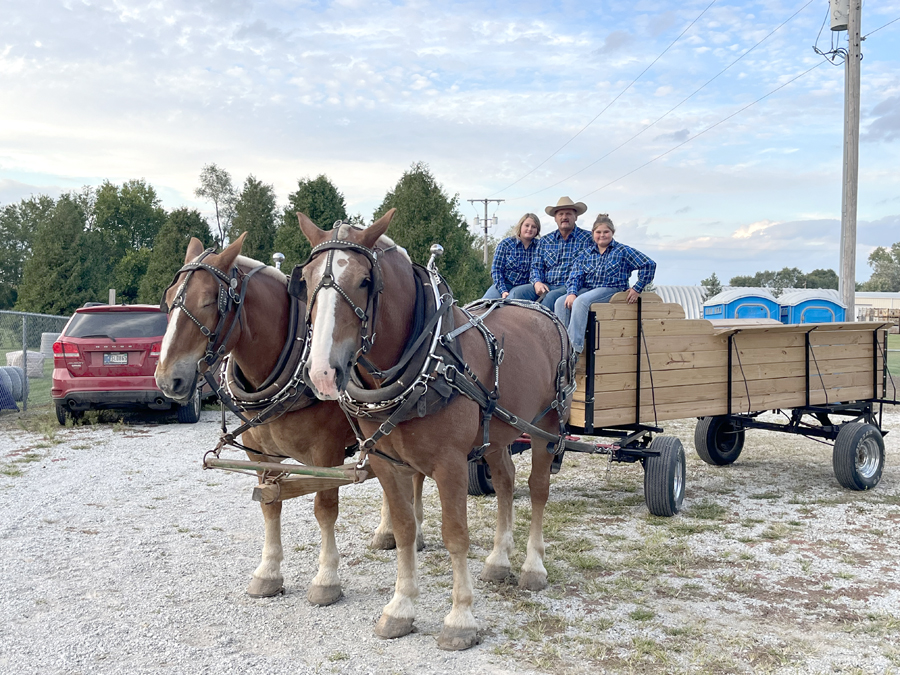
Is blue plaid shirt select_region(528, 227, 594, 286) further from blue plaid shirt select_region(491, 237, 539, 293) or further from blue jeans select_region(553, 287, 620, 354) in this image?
blue jeans select_region(553, 287, 620, 354)

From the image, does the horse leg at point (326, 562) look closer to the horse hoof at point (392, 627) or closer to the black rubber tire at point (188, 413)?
the horse hoof at point (392, 627)

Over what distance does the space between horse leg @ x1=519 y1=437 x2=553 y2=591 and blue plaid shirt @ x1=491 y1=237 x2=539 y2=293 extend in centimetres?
194

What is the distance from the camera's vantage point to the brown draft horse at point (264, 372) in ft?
11.5

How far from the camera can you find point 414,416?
3.36 meters

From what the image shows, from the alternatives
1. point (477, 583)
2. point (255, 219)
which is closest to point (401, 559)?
point (477, 583)

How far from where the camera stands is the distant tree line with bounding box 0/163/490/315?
64.0 ft

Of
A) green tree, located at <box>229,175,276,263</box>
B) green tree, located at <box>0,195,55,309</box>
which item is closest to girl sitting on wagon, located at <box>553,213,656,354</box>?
green tree, located at <box>229,175,276,263</box>

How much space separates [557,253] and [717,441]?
373 centimetres

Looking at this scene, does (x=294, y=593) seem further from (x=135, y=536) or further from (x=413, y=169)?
(x=413, y=169)

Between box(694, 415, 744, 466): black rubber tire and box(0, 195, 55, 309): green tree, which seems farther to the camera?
box(0, 195, 55, 309): green tree

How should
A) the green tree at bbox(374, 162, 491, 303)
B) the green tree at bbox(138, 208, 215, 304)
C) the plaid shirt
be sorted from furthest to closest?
the green tree at bbox(138, 208, 215, 304) < the green tree at bbox(374, 162, 491, 303) < the plaid shirt

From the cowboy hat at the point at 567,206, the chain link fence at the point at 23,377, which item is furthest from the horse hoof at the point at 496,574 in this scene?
the chain link fence at the point at 23,377

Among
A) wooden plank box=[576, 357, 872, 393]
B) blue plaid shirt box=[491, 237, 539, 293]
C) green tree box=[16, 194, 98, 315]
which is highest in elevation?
green tree box=[16, 194, 98, 315]

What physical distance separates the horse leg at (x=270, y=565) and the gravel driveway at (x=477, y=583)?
79 mm
